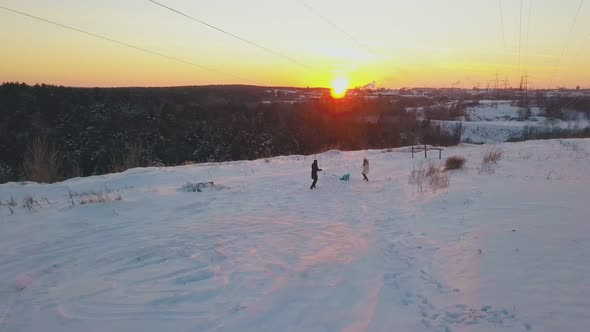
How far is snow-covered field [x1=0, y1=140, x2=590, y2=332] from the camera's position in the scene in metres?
4.88

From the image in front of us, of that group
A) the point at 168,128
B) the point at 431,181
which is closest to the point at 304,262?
the point at 431,181

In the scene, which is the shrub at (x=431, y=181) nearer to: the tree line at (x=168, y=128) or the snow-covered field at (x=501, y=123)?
the tree line at (x=168, y=128)

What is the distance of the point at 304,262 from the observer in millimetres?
6812

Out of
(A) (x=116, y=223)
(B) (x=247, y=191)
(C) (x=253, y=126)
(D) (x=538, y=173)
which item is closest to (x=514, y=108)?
(C) (x=253, y=126)

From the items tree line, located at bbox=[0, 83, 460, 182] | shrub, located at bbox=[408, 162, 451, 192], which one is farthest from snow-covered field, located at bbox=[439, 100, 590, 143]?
shrub, located at bbox=[408, 162, 451, 192]

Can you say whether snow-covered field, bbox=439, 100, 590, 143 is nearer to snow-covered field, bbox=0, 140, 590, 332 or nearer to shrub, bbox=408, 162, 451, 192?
shrub, bbox=408, 162, 451, 192

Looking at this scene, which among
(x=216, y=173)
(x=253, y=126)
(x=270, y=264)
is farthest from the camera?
(x=253, y=126)

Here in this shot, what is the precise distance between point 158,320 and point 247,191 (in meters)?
9.00

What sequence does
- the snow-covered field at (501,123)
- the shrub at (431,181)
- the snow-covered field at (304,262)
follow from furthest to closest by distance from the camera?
the snow-covered field at (501,123), the shrub at (431,181), the snow-covered field at (304,262)

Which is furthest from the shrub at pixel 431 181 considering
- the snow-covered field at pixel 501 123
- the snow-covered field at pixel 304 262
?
the snow-covered field at pixel 501 123

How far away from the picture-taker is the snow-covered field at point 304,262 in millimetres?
4879

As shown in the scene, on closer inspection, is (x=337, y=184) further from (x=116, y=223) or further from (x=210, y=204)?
(x=116, y=223)

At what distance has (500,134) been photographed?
59.0 m

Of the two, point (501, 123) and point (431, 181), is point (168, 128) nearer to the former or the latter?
point (431, 181)
